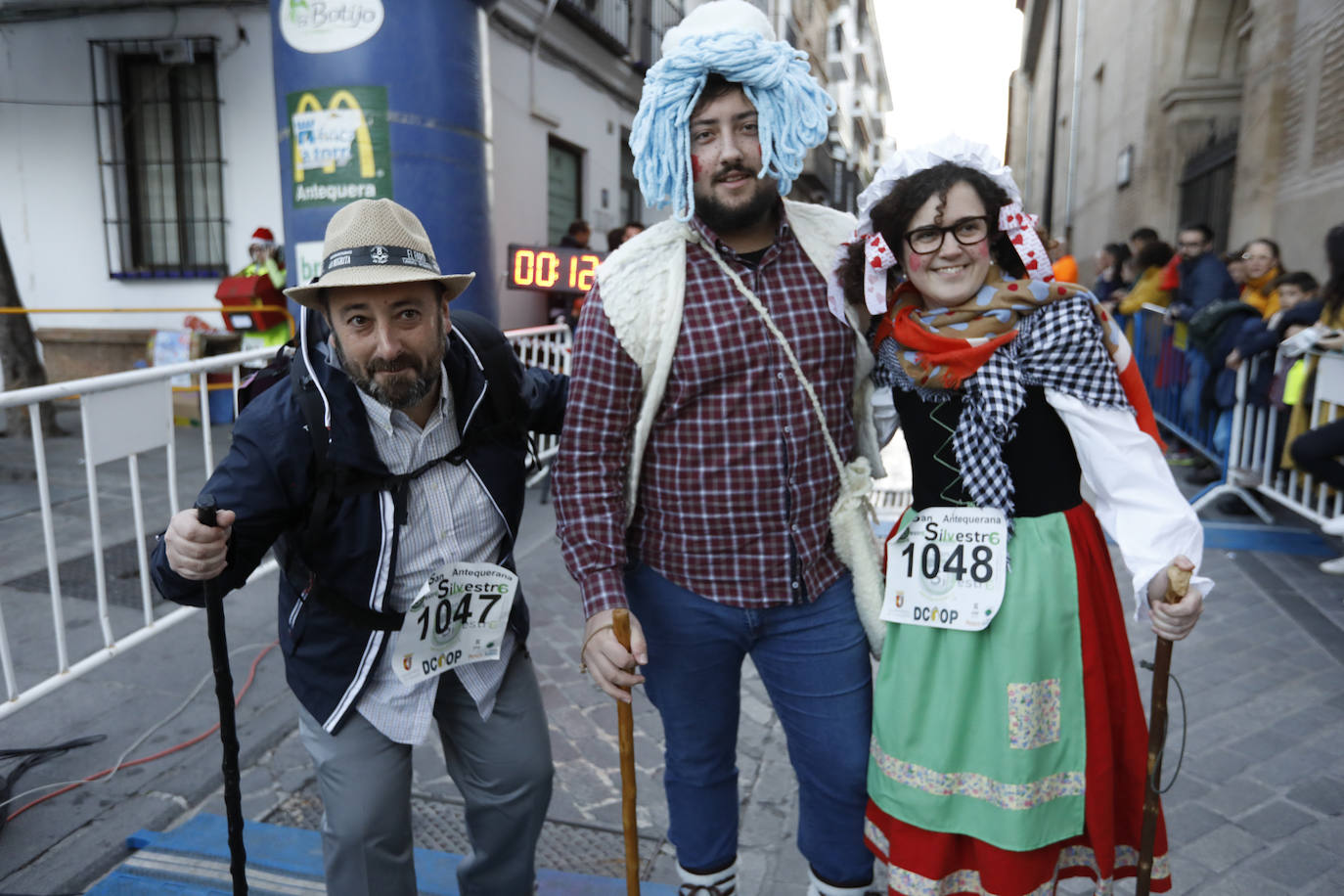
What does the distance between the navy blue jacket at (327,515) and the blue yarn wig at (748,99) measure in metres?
0.63

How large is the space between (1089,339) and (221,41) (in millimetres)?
9793

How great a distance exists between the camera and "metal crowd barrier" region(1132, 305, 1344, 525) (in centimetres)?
512

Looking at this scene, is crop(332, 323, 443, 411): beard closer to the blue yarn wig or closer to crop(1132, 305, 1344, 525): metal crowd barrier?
the blue yarn wig

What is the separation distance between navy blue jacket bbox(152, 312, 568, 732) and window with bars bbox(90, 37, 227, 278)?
8.64m

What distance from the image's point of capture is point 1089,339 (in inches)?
70.9

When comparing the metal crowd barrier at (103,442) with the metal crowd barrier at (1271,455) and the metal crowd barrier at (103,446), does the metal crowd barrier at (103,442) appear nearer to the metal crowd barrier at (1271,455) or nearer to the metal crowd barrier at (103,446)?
the metal crowd barrier at (103,446)

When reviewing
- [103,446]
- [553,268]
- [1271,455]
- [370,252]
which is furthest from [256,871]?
[1271,455]

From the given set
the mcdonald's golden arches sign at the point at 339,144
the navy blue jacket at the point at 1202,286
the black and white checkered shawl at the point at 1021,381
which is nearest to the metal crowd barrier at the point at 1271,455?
the navy blue jacket at the point at 1202,286

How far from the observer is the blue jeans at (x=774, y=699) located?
208 centimetres

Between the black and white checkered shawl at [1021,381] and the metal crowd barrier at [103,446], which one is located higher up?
the black and white checkered shawl at [1021,381]

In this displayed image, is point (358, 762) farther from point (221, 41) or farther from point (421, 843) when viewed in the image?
point (221, 41)


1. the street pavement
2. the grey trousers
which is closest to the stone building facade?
the street pavement

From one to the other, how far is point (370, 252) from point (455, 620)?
0.84 m

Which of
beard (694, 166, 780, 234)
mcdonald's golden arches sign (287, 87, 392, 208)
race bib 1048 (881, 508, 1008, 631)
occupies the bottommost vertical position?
race bib 1048 (881, 508, 1008, 631)
